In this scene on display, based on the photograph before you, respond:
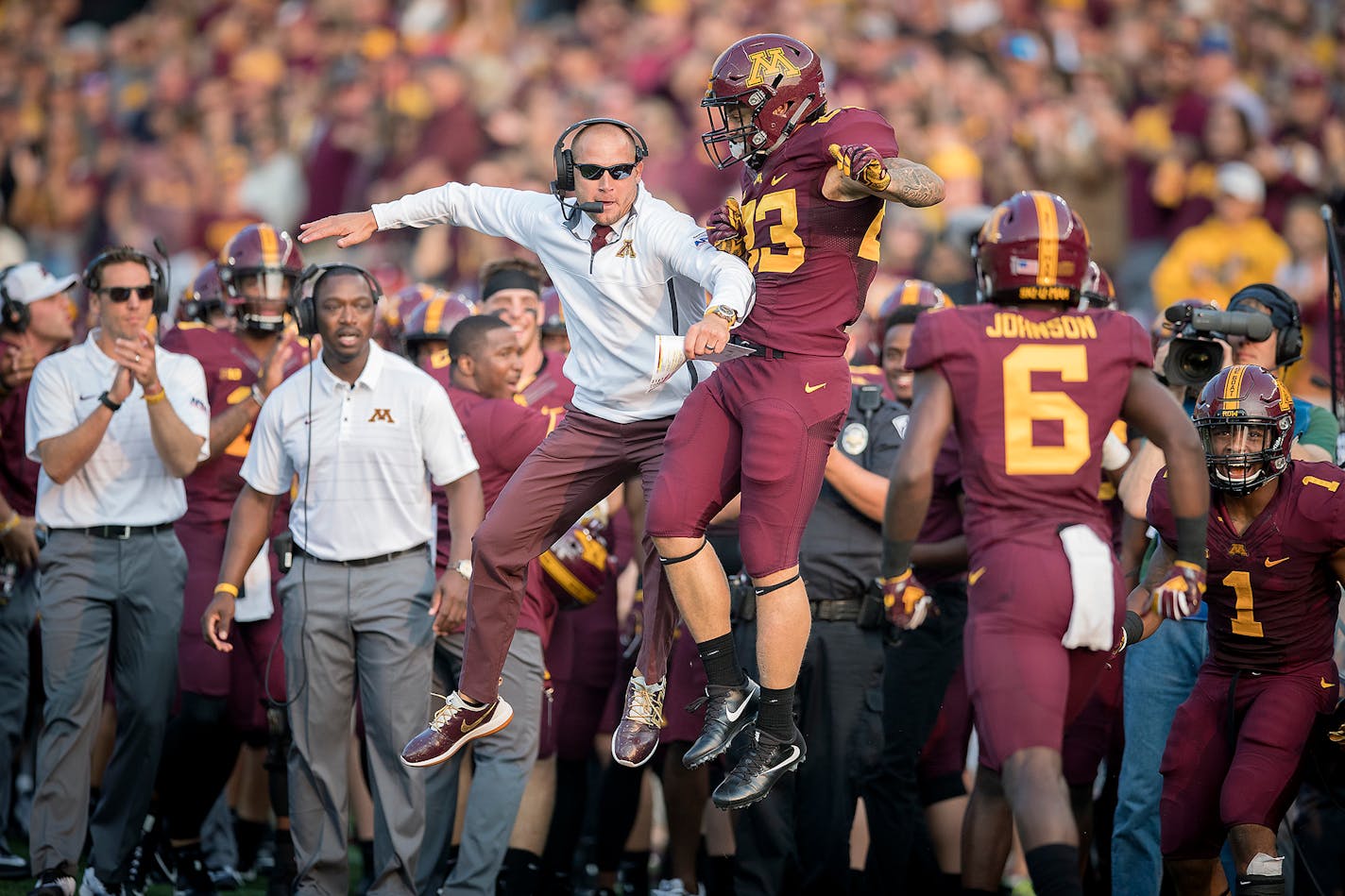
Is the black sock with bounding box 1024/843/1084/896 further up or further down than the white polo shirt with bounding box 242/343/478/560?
further down

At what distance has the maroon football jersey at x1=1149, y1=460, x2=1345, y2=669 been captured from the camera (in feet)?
21.5

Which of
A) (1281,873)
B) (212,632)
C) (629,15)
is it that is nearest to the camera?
(1281,873)

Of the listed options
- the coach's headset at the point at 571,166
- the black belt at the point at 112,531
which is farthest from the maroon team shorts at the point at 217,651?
the coach's headset at the point at 571,166

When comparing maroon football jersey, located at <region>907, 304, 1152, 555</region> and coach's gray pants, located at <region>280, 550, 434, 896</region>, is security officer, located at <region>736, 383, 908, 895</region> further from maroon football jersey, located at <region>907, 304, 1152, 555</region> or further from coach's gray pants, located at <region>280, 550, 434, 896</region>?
maroon football jersey, located at <region>907, 304, 1152, 555</region>

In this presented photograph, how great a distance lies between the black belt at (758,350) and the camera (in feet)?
20.0

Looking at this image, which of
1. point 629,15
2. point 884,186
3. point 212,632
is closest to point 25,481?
point 212,632

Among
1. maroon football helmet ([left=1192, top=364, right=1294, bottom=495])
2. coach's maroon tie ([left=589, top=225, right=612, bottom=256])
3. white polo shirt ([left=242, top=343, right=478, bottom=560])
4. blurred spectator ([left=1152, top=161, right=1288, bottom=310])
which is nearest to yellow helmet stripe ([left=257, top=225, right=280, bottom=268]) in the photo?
white polo shirt ([left=242, top=343, right=478, bottom=560])

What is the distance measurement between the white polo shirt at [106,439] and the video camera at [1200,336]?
4.25m

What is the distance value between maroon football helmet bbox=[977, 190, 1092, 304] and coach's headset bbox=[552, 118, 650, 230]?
134 cm

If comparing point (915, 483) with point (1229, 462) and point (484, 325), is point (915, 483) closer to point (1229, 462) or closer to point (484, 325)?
point (1229, 462)

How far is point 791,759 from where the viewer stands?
20.2 feet

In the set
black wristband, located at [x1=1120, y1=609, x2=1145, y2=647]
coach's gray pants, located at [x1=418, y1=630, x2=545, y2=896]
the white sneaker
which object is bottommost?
the white sneaker

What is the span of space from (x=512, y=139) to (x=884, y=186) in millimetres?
10324

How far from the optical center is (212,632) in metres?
7.50
